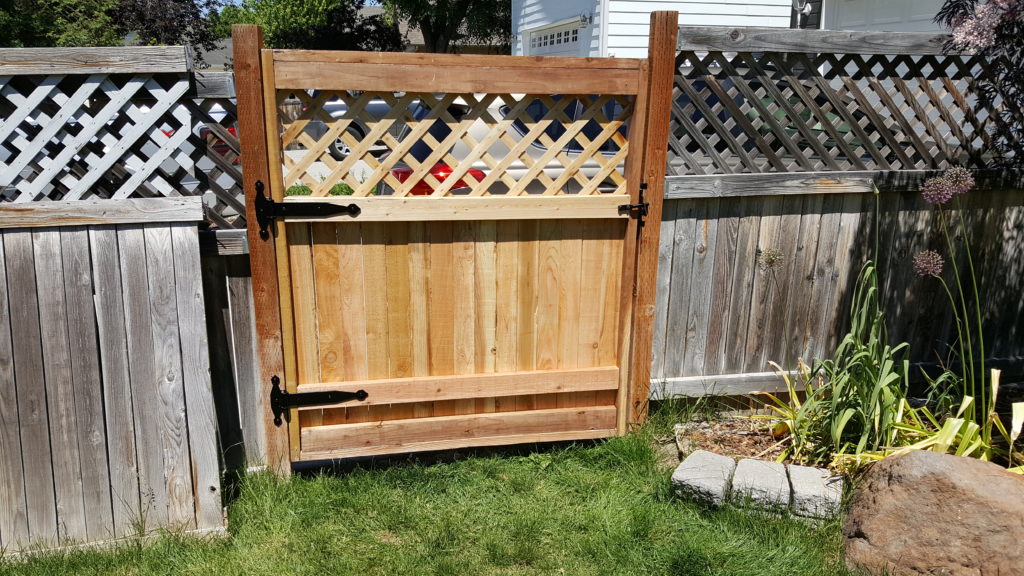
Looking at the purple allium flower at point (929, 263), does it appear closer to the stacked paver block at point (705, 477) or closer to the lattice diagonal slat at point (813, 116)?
the lattice diagonal slat at point (813, 116)

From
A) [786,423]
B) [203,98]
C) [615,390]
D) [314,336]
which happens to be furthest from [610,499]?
[203,98]

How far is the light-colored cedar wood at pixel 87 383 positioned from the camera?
115 inches

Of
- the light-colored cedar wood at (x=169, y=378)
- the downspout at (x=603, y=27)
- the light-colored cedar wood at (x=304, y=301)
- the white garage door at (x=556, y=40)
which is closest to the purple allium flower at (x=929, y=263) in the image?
the light-colored cedar wood at (x=304, y=301)

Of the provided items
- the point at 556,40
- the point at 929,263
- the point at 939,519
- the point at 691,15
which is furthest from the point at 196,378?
the point at 556,40

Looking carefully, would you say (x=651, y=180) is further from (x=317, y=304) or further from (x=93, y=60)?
(x=93, y=60)

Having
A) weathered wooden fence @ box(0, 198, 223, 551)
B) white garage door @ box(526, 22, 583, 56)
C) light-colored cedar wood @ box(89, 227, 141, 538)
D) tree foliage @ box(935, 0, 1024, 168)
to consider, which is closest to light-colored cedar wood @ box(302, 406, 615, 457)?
weathered wooden fence @ box(0, 198, 223, 551)

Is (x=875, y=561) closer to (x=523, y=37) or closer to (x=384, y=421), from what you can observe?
(x=384, y=421)

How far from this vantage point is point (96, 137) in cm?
300

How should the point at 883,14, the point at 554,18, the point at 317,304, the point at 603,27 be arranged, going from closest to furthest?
the point at 317,304, the point at 883,14, the point at 603,27, the point at 554,18

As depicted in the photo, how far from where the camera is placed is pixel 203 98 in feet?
10.4

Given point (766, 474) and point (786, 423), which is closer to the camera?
point (766, 474)

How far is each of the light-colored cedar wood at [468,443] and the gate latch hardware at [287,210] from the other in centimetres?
112

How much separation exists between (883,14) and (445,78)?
10365 millimetres

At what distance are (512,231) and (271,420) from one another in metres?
1.44
